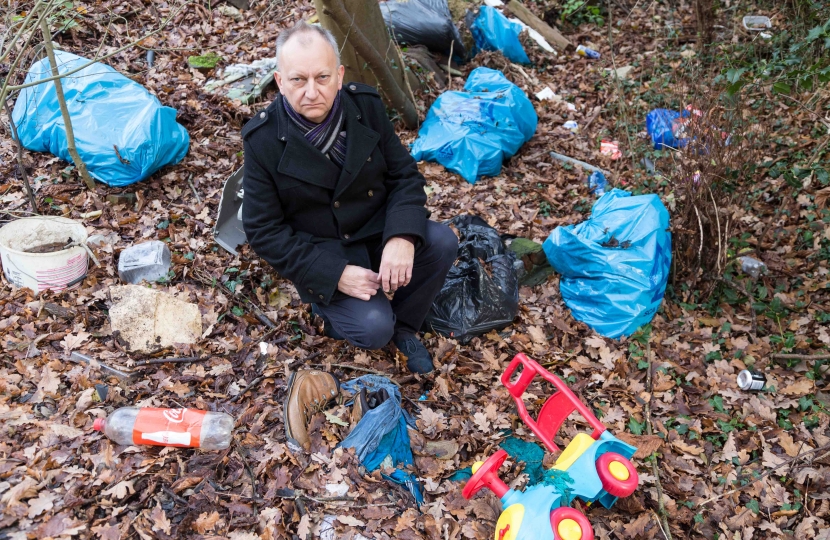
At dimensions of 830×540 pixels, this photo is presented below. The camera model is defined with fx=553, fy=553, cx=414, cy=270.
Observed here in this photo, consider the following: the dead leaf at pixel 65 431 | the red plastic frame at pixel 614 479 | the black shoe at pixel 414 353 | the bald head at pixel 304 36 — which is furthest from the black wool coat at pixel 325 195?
the red plastic frame at pixel 614 479

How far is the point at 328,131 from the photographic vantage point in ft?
9.17

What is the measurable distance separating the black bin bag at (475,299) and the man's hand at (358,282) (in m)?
0.73

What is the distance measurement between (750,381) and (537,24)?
18.0 ft

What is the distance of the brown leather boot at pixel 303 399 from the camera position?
265 centimetres

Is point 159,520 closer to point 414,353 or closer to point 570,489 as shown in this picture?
point 414,353

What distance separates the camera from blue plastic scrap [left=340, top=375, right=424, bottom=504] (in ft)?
8.50

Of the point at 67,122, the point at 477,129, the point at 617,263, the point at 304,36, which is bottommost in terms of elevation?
the point at 617,263

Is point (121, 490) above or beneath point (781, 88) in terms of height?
beneath

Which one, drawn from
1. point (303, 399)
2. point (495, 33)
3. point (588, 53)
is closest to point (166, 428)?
point (303, 399)

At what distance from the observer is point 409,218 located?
2932mm

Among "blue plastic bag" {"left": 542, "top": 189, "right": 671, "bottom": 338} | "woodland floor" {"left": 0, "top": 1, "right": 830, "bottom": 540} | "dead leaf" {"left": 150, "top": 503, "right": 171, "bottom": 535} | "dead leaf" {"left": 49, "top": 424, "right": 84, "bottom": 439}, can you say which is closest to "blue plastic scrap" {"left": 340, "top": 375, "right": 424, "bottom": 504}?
"woodland floor" {"left": 0, "top": 1, "right": 830, "bottom": 540}

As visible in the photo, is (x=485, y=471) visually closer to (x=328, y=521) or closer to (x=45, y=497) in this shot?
(x=328, y=521)

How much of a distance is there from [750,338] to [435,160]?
2.74 m

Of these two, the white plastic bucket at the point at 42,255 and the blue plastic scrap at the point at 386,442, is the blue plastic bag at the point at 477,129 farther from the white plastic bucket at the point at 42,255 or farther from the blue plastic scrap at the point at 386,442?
the white plastic bucket at the point at 42,255
